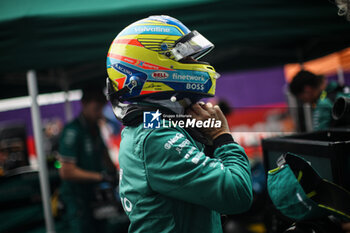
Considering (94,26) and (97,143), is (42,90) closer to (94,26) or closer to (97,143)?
(97,143)

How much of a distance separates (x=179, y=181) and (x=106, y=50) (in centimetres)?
158

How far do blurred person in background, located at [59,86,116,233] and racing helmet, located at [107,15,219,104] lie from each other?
1.69m

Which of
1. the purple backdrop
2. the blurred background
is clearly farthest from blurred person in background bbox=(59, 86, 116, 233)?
the purple backdrop

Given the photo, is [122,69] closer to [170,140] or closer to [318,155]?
[170,140]

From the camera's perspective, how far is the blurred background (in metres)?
2.04

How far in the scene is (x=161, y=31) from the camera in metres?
1.08

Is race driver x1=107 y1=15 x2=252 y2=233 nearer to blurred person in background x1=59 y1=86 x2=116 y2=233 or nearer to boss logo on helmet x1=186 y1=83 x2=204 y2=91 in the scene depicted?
boss logo on helmet x1=186 y1=83 x2=204 y2=91

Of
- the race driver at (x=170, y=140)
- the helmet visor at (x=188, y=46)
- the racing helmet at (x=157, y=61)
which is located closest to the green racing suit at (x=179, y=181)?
the race driver at (x=170, y=140)

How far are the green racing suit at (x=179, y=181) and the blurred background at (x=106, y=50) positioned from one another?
28cm

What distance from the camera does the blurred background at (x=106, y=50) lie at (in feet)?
6.70

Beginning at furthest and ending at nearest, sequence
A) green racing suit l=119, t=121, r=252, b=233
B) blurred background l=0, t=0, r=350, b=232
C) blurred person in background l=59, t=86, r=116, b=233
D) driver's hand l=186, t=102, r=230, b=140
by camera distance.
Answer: blurred person in background l=59, t=86, r=116, b=233, blurred background l=0, t=0, r=350, b=232, driver's hand l=186, t=102, r=230, b=140, green racing suit l=119, t=121, r=252, b=233

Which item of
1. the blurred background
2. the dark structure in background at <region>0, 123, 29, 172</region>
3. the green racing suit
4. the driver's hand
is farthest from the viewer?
the dark structure in background at <region>0, 123, 29, 172</region>

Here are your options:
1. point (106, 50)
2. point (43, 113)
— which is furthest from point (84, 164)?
point (43, 113)

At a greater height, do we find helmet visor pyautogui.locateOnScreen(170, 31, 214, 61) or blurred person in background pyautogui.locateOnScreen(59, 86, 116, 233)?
helmet visor pyautogui.locateOnScreen(170, 31, 214, 61)
